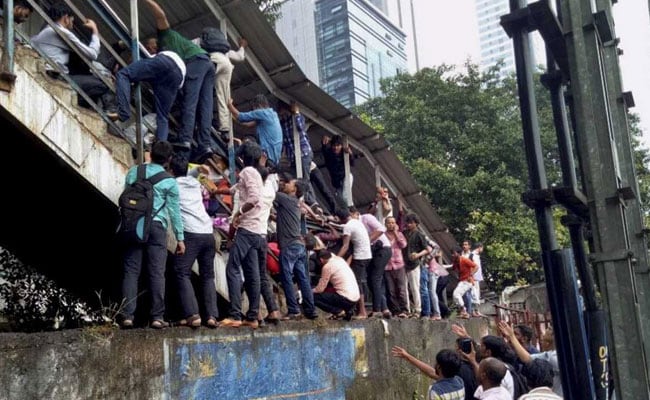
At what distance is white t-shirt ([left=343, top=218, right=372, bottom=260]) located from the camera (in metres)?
7.84

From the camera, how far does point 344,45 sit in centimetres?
5519

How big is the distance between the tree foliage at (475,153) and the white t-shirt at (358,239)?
996 centimetres

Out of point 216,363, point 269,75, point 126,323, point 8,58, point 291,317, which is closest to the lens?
point 8,58

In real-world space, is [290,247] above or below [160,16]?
below

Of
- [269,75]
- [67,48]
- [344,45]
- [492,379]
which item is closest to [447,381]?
[492,379]

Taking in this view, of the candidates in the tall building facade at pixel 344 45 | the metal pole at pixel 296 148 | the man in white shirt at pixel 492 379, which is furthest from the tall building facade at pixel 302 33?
the man in white shirt at pixel 492 379

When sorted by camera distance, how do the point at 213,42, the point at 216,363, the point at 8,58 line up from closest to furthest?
1. the point at 8,58
2. the point at 216,363
3. the point at 213,42

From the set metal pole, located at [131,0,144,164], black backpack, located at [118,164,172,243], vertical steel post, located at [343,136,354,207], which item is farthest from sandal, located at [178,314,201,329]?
vertical steel post, located at [343,136,354,207]

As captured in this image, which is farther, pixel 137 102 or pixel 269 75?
pixel 269 75

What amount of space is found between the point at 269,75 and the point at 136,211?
4779mm

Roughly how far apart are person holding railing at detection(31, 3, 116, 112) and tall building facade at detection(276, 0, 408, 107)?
47845 mm

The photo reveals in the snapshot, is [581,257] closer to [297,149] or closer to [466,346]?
[466,346]

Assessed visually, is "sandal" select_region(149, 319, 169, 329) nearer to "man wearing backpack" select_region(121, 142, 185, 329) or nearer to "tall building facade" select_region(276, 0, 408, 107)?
"man wearing backpack" select_region(121, 142, 185, 329)

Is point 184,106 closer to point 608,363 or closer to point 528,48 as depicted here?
point 528,48
